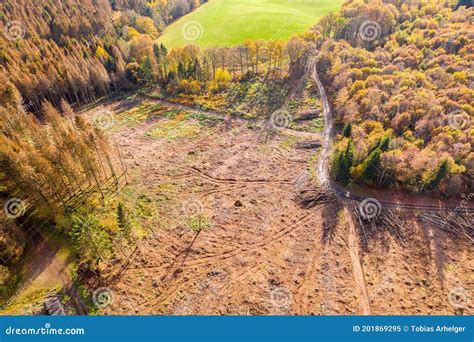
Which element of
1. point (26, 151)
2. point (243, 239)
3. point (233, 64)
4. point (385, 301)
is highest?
point (26, 151)

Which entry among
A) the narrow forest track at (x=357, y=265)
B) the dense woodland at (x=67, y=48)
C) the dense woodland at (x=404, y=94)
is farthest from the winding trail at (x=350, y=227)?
the dense woodland at (x=67, y=48)

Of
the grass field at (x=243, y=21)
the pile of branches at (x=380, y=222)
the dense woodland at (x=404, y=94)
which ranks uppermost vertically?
the grass field at (x=243, y=21)

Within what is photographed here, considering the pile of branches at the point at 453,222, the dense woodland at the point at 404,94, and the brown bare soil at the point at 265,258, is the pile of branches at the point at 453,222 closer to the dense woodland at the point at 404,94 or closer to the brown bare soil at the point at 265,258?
the brown bare soil at the point at 265,258

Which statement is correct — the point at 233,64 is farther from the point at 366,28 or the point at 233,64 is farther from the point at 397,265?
the point at 397,265

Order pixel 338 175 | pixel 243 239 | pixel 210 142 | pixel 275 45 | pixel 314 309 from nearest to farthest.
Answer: pixel 314 309, pixel 243 239, pixel 338 175, pixel 210 142, pixel 275 45

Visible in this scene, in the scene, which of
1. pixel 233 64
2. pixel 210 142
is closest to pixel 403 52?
pixel 233 64

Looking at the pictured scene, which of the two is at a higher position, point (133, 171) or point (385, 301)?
point (133, 171)
